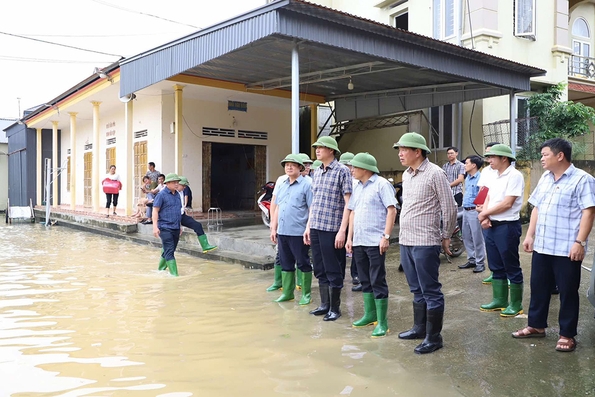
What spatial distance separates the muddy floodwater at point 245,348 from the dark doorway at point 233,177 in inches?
380

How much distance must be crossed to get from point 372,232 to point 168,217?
392 centimetres

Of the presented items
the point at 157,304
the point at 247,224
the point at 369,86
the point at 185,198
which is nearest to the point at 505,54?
the point at 369,86

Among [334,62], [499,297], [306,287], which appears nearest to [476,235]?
[499,297]

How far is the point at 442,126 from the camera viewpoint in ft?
46.6

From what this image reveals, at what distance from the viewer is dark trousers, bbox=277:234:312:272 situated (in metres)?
5.81

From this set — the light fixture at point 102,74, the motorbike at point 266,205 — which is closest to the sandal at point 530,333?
the motorbike at point 266,205

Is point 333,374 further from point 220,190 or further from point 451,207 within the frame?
point 220,190

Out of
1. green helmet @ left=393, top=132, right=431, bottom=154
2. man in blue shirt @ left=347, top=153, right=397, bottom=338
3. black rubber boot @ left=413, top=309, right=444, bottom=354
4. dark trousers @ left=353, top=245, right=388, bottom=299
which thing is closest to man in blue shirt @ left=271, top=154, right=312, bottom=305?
man in blue shirt @ left=347, top=153, right=397, bottom=338

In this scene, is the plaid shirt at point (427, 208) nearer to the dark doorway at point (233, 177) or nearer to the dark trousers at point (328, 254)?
the dark trousers at point (328, 254)

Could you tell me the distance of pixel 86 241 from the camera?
1248 cm

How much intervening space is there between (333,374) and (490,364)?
1.20m

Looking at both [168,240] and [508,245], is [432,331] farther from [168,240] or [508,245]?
[168,240]

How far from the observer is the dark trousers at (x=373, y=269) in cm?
465

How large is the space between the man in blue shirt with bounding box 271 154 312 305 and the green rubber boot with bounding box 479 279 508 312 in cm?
199
